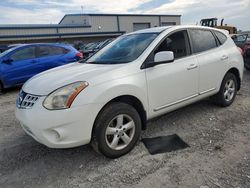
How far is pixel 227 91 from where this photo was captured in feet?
14.6

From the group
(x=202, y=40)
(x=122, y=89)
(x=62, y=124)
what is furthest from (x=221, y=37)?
(x=62, y=124)

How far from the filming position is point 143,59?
120 inches

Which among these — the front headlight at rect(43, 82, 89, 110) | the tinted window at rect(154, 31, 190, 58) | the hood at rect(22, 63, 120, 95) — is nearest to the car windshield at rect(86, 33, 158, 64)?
the tinted window at rect(154, 31, 190, 58)

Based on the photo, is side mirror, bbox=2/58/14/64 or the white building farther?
the white building

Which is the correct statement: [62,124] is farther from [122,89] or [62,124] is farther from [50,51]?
A: [50,51]

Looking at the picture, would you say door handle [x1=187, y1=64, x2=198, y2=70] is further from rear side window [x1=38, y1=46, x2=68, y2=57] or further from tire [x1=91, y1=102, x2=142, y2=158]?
rear side window [x1=38, y1=46, x2=68, y2=57]

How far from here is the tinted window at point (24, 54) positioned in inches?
285

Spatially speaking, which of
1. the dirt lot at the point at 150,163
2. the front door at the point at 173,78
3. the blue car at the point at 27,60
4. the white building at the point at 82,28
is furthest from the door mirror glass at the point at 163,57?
the white building at the point at 82,28

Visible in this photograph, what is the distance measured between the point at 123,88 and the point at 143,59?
1.88 feet

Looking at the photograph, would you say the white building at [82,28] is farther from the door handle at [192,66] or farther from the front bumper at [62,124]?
the front bumper at [62,124]

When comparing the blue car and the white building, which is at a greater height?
the white building

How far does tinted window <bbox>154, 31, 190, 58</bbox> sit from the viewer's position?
344 cm

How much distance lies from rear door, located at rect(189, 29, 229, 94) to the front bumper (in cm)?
212

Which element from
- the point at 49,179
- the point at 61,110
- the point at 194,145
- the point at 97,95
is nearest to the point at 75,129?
the point at 61,110
